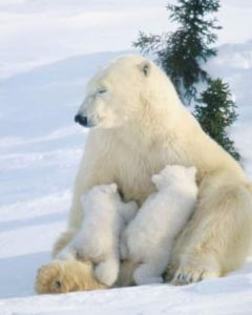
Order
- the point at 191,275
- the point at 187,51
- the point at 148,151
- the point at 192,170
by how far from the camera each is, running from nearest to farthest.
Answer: the point at 191,275, the point at 192,170, the point at 148,151, the point at 187,51

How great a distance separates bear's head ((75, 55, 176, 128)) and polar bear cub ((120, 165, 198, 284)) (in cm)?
43

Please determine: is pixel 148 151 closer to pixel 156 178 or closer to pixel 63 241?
pixel 156 178

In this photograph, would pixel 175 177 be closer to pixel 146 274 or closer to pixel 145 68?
pixel 146 274

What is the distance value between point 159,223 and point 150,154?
0.54m

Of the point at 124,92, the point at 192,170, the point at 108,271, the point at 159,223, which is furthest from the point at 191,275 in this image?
the point at 124,92

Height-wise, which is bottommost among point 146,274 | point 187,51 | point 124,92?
point 146,274

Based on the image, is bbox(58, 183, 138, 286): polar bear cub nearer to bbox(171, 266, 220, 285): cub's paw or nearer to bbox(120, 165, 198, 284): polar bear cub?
bbox(120, 165, 198, 284): polar bear cub

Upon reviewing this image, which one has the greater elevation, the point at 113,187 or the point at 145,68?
the point at 145,68

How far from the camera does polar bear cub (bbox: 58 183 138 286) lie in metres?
5.34

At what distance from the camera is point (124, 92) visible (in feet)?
18.5

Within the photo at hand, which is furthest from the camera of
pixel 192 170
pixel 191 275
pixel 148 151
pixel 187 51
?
pixel 187 51

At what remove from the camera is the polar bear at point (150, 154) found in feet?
17.7

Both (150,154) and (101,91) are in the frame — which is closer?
(101,91)

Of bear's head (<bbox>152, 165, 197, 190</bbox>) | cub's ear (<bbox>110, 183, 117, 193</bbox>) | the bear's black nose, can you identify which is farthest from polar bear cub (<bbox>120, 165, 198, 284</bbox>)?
the bear's black nose
